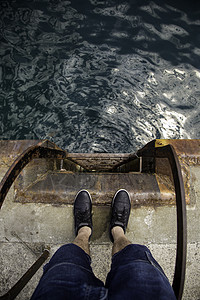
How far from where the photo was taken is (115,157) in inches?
122

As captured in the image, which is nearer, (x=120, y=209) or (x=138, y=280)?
(x=138, y=280)

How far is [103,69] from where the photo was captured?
13.8ft

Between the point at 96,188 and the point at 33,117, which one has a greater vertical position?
the point at 33,117

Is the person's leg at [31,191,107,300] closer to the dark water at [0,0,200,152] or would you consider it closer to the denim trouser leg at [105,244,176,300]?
the denim trouser leg at [105,244,176,300]

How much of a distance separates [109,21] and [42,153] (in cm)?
442

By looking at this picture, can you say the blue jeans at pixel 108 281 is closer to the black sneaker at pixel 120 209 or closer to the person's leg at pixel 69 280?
the person's leg at pixel 69 280

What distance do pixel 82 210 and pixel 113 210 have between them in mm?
306

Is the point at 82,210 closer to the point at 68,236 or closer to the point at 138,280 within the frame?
the point at 68,236

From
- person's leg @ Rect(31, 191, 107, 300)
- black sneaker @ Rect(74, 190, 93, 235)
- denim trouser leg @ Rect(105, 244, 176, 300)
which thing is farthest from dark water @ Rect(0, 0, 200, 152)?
denim trouser leg @ Rect(105, 244, 176, 300)

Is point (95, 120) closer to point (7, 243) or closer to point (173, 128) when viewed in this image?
point (173, 128)

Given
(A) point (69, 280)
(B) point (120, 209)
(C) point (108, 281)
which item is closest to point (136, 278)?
(C) point (108, 281)

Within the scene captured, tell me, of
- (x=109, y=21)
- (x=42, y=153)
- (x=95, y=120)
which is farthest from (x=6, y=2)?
(x=42, y=153)

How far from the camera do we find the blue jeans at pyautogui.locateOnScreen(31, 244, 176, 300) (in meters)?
0.90

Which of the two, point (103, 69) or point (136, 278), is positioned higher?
point (103, 69)
